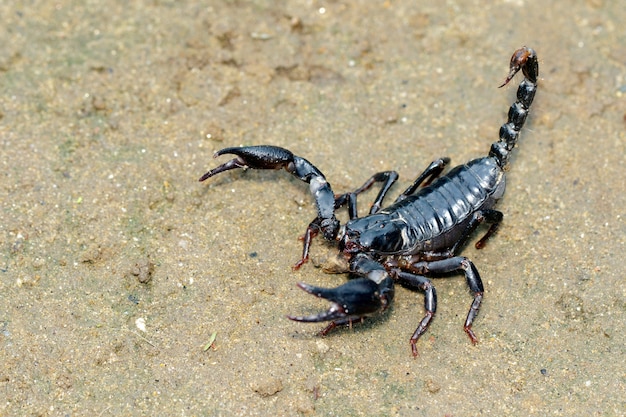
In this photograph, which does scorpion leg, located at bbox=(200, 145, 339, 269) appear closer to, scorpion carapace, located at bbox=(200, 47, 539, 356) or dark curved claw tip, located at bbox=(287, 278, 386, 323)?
scorpion carapace, located at bbox=(200, 47, 539, 356)

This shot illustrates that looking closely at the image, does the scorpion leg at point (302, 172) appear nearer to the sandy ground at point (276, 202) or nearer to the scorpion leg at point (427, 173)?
the sandy ground at point (276, 202)

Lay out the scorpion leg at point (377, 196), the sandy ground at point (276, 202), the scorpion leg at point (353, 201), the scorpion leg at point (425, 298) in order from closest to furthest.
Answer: the sandy ground at point (276, 202), the scorpion leg at point (425, 298), the scorpion leg at point (353, 201), the scorpion leg at point (377, 196)

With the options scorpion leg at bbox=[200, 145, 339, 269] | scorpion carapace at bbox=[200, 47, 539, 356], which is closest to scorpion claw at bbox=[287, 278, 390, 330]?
scorpion carapace at bbox=[200, 47, 539, 356]

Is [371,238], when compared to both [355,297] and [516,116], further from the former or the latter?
[516,116]

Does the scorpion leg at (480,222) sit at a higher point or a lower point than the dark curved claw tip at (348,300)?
higher

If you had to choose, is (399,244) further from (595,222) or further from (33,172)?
(33,172)

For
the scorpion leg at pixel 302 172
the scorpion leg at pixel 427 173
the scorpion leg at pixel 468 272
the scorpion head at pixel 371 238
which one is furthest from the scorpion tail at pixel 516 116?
the scorpion leg at pixel 302 172
